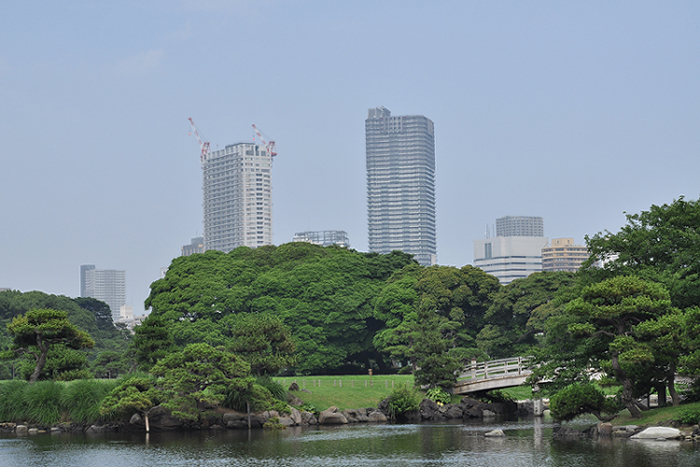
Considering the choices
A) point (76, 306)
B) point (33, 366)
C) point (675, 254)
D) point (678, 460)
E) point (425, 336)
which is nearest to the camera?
point (678, 460)

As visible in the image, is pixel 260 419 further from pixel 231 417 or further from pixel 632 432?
pixel 632 432

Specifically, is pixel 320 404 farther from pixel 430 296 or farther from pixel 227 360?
pixel 430 296

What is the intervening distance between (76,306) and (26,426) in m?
55.7

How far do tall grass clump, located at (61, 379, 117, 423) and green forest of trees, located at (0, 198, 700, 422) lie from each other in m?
3.26

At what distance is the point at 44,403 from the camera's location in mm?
37812

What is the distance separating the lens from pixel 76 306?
297ft

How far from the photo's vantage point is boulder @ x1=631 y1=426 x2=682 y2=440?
85.4 ft

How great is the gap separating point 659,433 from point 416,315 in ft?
100

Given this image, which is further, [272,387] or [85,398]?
[272,387]

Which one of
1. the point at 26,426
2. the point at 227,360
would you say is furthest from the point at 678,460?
the point at 26,426

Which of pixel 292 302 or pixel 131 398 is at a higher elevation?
pixel 292 302

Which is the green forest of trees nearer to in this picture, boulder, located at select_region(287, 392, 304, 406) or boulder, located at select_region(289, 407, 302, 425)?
boulder, located at select_region(287, 392, 304, 406)

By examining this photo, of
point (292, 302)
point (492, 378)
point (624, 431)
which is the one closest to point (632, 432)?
point (624, 431)

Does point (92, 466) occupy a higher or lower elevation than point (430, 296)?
lower
